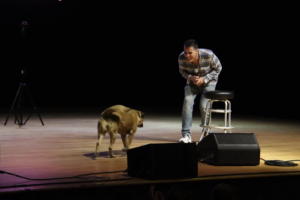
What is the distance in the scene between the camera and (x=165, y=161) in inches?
173

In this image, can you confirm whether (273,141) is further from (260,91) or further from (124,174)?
(260,91)

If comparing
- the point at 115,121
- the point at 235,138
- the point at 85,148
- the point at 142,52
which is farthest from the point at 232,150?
the point at 142,52

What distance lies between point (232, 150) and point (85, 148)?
184 cm

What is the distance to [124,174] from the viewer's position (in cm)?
470

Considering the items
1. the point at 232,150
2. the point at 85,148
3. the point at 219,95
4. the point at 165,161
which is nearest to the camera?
the point at 165,161

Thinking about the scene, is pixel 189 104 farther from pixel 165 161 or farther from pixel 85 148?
pixel 165 161

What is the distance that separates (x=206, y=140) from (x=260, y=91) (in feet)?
25.7

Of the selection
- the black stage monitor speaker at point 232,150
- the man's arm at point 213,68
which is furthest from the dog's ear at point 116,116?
the man's arm at point 213,68

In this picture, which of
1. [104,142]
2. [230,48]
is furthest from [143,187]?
[230,48]

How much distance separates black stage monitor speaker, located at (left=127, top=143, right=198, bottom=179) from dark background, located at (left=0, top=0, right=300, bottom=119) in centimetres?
684

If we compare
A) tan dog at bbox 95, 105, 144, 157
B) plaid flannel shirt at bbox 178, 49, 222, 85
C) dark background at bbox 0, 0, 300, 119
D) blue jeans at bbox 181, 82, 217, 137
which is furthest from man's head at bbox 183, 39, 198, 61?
dark background at bbox 0, 0, 300, 119

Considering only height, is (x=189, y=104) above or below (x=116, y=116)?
above

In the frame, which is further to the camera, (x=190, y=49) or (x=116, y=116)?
(x=190, y=49)

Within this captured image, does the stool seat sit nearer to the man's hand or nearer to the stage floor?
the man's hand
